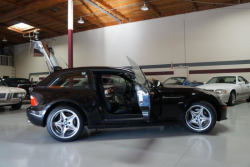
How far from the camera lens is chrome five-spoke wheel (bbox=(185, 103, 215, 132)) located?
332 centimetres

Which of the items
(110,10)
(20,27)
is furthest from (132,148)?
(20,27)

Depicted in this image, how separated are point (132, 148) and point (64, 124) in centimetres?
117

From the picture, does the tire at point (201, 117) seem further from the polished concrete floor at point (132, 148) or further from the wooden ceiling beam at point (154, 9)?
the wooden ceiling beam at point (154, 9)

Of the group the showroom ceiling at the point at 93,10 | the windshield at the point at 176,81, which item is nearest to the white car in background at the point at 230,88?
the windshield at the point at 176,81

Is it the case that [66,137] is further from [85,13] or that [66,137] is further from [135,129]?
[85,13]

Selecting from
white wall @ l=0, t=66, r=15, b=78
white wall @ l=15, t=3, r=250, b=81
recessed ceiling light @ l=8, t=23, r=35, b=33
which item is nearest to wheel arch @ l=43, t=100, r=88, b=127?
white wall @ l=15, t=3, r=250, b=81

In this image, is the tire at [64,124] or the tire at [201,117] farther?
the tire at [201,117]

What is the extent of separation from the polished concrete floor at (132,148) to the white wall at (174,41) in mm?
8753

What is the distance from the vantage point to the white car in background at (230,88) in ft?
21.7

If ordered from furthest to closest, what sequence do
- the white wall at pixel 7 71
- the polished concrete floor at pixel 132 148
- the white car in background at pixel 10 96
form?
the white wall at pixel 7 71, the white car in background at pixel 10 96, the polished concrete floor at pixel 132 148

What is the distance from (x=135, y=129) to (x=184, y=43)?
389 inches

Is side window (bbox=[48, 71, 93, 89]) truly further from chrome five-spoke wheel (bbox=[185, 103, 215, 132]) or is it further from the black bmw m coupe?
chrome five-spoke wheel (bbox=[185, 103, 215, 132])

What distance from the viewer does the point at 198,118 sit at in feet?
11.0

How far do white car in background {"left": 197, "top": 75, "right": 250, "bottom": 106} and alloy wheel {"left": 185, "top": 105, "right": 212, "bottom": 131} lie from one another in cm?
312
